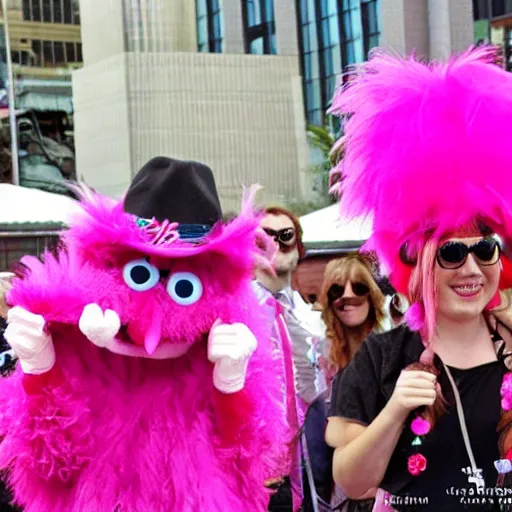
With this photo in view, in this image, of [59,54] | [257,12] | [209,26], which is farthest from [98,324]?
[59,54]

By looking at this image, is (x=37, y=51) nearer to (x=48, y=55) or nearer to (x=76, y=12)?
Result: (x=48, y=55)

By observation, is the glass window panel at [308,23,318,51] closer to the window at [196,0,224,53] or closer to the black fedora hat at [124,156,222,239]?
the window at [196,0,224,53]

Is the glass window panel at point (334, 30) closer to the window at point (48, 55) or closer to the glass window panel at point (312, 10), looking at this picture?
the glass window panel at point (312, 10)

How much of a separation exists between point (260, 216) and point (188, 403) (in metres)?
0.55

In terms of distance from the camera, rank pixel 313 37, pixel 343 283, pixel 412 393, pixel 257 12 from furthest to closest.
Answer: pixel 313 37 < pixel 257 12 < pixel 343 283 < pixel 412 393

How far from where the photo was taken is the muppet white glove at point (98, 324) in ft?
7.20

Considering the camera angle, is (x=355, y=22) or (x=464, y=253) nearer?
(x=464, y=253)

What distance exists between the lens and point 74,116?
1345 cm

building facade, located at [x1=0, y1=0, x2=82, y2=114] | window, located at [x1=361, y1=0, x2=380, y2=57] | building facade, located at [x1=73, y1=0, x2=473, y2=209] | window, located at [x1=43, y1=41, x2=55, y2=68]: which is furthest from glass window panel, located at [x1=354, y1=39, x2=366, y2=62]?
window, located at [x1=43, y1=41, x2=55, y2=68]

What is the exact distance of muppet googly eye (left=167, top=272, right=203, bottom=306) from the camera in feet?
7.51

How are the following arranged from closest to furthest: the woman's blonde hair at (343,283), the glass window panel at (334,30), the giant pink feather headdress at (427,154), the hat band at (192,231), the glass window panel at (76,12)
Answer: the giant pink feather headdress at (427,154) → the hat band at (192,231) → the woman's blonde hair at (343,283) → the glass window panel at (76,12) → the glass window panel at (334,30)

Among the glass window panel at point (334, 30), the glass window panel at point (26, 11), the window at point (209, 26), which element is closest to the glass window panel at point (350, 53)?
the glass window panel at point (334, 30)

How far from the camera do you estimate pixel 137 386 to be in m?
2.40

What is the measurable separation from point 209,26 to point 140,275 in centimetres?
1182
